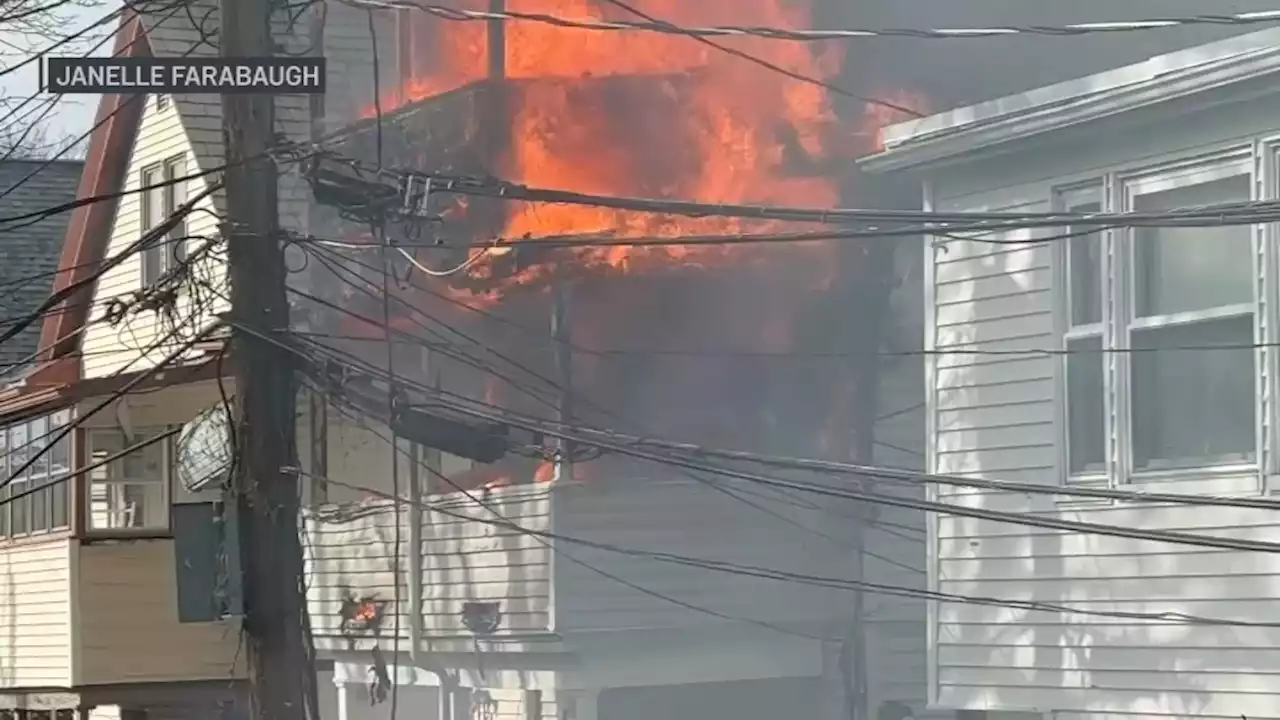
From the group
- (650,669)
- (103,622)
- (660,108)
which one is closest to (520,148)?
(660,108)

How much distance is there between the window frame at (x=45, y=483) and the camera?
21203 millimetres

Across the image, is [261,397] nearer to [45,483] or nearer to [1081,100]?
[1081,100]

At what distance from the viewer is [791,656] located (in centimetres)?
1736

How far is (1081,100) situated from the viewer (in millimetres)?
10836

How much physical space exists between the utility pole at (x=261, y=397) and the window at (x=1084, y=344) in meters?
4.28

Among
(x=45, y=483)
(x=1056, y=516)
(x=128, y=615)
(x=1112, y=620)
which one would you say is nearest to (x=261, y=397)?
(x=1056, y=516)

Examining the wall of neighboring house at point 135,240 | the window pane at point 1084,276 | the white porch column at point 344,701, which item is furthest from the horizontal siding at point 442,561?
the window pane at point 1084,276

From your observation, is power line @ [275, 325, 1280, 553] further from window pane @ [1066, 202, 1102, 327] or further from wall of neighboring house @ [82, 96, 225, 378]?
wall of neighboring house @ [82, 96, 225, 378]

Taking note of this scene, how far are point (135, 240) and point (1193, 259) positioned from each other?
1565 cm

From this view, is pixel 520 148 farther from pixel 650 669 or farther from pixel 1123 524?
pixel 1123 524

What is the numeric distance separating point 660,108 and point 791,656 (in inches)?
197

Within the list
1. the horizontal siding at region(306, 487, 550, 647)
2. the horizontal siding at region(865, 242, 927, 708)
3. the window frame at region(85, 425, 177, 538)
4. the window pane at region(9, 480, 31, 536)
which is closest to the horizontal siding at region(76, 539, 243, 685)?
the window frame at region(85, 425, 177, 538)

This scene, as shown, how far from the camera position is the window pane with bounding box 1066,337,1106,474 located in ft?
36.4

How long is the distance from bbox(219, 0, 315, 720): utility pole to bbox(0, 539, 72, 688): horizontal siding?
36.9 feet
